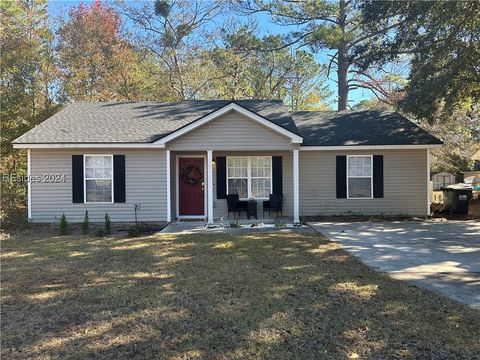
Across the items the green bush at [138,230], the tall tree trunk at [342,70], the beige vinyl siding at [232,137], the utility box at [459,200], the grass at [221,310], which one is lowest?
the grass at [221,310]

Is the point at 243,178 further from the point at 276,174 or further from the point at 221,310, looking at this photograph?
the point at 221,310

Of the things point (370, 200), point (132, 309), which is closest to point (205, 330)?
point (132, 309)

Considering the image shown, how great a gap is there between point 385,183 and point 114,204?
916 cm

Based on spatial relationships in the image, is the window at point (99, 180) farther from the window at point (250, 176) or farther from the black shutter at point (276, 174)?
the black shutter at point (276, 174)

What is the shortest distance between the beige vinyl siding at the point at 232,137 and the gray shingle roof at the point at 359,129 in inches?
62.5

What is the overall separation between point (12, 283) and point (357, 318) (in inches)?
201

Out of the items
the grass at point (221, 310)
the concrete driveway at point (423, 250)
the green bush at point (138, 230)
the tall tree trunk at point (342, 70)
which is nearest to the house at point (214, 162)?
the green bush at point (138, 230)

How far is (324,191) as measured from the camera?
13477 millimetres

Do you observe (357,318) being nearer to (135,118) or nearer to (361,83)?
(135,118)

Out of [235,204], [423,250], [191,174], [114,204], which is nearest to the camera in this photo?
[423,250]

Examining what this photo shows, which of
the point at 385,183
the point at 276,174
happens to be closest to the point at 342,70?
the point at 385,183

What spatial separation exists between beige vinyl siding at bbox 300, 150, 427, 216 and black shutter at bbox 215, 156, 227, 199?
2648 millimetres

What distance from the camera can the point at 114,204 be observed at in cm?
1245

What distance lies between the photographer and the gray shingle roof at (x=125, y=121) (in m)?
12.2
